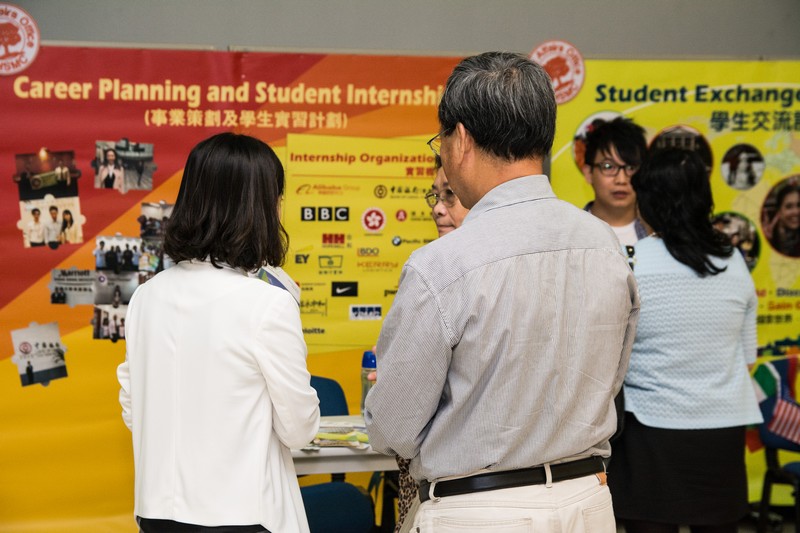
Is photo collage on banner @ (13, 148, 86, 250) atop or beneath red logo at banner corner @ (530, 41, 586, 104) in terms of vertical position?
beneath

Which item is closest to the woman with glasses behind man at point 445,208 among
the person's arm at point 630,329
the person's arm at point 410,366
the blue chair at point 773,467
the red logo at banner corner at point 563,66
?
the person's arm at point 630,329

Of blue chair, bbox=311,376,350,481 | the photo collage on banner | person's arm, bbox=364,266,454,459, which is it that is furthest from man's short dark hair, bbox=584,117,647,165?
person's arm, bbox=364,266,454,459

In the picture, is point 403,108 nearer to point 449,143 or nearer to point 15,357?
point 15,357

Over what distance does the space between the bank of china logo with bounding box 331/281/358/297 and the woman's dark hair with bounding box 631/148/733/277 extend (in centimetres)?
167

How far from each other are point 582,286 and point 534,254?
0.12 m

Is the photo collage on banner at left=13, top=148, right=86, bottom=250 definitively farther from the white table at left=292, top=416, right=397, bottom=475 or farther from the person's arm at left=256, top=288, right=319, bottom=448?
the person's arm at left=256, top=288, right=319, bottom=448

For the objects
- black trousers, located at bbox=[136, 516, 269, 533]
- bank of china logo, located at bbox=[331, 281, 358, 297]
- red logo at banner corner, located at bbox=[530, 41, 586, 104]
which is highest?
red logo at banner corner, located at bbox=[530, 41, 586, 104]

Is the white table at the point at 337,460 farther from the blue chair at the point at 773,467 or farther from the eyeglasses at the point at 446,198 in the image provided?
the blue chair at the point at 773,467

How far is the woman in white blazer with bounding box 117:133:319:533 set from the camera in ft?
5.79

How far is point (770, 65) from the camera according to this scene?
404cm

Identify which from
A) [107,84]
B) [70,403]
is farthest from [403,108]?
[70,403]

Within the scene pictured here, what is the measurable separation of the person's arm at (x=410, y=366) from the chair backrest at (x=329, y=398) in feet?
6.33

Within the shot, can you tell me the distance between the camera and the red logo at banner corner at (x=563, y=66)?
3.92 meters

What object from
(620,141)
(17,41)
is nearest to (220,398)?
(620,141)
